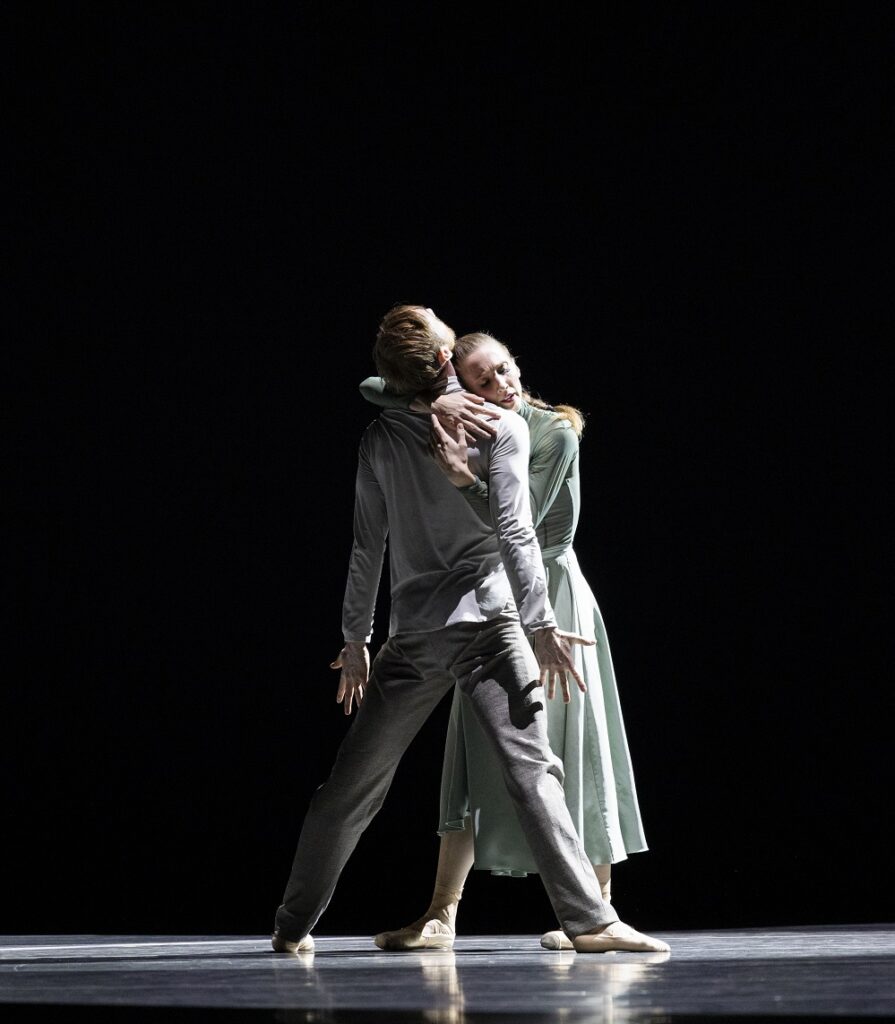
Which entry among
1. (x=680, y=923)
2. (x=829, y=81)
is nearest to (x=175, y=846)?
(x=680, y=923)

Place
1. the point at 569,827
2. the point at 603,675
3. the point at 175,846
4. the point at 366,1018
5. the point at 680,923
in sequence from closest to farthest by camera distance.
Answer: the point at 366,1018 → the point at 569,827 → the point at 603,675 → the point at 680,923 → the point at 175,846

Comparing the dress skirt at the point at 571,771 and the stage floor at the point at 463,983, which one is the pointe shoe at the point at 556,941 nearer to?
the stage floor at the point at 463,983

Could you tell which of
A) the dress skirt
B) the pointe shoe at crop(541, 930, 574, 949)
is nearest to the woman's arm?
the dress skirt

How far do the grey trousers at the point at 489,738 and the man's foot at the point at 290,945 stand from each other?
0.05ft

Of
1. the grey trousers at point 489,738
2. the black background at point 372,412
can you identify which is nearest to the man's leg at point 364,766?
the grey trousers at point 489,738

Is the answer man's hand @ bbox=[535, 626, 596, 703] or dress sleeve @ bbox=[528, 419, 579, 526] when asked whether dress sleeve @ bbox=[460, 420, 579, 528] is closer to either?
dress sleeve @ bbox=[528, 419, 579, 526]

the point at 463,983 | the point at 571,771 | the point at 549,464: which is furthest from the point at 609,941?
the point at 549,464

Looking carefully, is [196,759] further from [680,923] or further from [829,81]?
[829,81]

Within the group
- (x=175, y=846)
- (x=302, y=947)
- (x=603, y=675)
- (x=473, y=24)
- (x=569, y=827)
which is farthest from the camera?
(x=473, y=24)

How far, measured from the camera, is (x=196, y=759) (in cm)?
452

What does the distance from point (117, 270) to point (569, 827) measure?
10.4ft

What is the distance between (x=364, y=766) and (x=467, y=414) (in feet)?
1.93

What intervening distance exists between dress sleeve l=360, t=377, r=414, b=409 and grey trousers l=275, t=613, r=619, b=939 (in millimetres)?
384

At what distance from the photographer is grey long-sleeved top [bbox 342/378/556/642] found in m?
2.20
